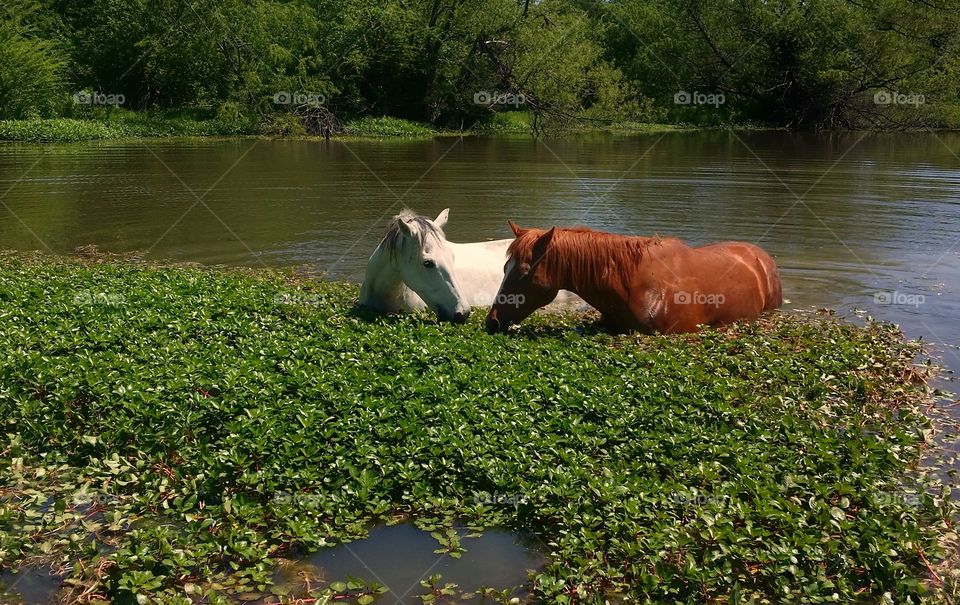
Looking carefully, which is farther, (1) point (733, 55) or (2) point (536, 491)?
(1) point (733, 55)

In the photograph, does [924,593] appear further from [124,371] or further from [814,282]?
[814,282]

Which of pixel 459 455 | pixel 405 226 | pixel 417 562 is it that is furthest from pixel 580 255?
pixel 417 562

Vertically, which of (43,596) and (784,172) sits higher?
(784,172)

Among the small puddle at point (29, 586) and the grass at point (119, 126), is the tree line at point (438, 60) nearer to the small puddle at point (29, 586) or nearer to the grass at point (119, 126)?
the grass at point (119, 126)

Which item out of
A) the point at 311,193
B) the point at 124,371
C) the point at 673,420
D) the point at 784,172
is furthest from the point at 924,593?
the point at 784,172

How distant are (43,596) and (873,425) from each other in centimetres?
671

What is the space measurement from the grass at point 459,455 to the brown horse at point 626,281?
1.86ft

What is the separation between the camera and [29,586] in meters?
4.94

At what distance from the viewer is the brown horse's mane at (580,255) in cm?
911

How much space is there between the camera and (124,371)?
7285 mm

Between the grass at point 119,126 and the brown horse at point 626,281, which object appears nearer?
the brown horse at point 626,281

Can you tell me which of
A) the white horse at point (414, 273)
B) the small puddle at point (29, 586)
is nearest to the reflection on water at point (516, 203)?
the white horse at point (414, 273)

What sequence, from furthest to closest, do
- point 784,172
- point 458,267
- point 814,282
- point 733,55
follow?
point 733,55, point 784,172, point 814,282, point 458,267

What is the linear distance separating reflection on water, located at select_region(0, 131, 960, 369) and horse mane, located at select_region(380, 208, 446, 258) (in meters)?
4.16
